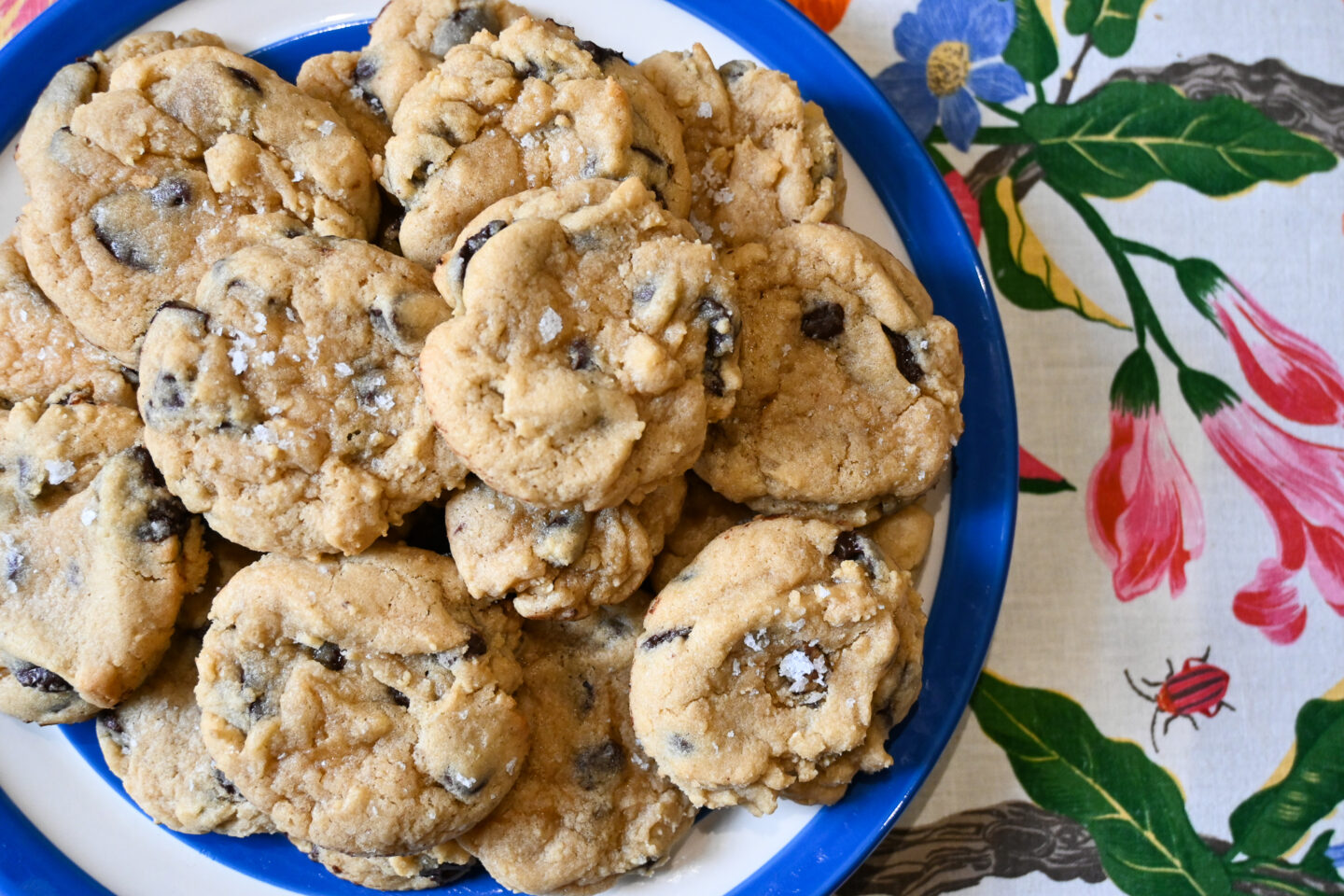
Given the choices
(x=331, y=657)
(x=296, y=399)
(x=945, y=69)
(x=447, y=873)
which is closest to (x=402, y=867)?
(x=447, y=873)

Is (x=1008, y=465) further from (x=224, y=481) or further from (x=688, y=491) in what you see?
(x=224, y=481)

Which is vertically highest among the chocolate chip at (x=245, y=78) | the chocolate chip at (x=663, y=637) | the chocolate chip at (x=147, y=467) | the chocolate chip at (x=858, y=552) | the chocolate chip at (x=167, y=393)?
the chocolate chip at (x=245, y=78)

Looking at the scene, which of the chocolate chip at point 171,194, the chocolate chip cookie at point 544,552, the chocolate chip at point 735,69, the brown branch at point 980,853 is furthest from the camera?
the brown branch at point 980,853

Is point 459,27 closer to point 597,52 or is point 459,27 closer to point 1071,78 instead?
point 597,52

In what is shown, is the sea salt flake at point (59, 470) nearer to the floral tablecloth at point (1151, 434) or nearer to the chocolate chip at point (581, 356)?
the chocolate chip at point (581, 356)

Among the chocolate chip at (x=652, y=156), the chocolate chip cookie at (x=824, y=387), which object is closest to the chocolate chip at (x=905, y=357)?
the chocolate chip cookie at (x=824, y=387)

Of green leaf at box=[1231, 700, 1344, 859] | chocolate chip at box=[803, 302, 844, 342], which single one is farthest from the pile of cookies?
green leaf at box=[1231, 700, 1344, 859]
